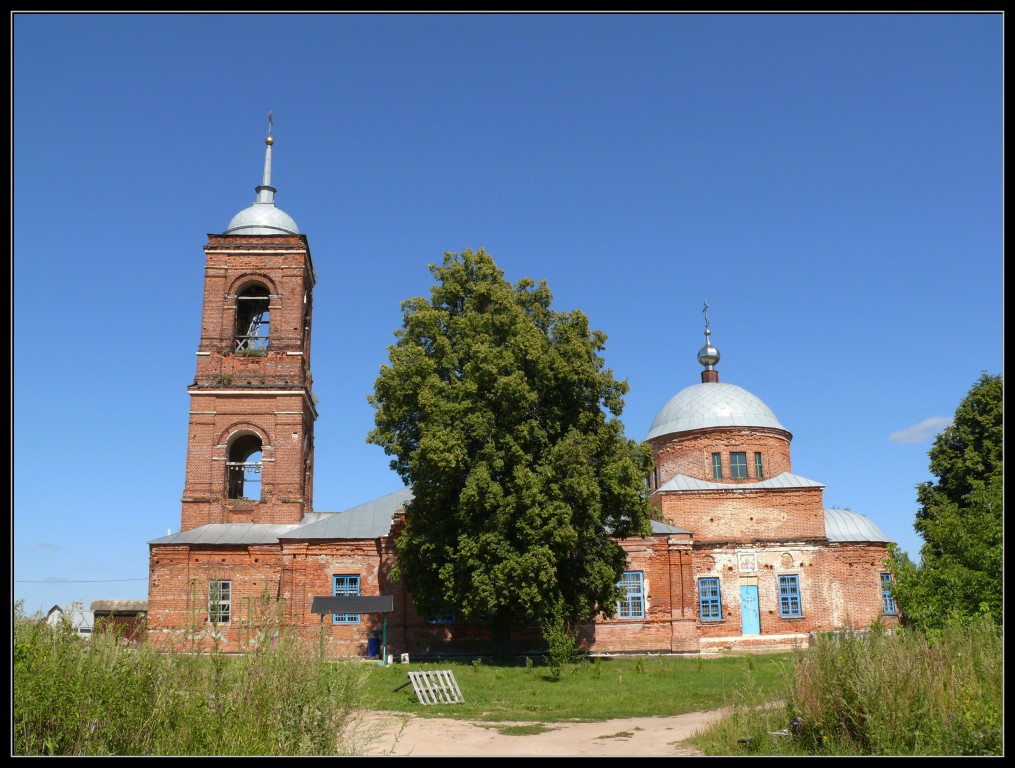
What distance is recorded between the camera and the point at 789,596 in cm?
2977

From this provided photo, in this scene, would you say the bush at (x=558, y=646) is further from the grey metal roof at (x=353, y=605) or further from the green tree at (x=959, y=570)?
the green tree at (x=959, y=570)

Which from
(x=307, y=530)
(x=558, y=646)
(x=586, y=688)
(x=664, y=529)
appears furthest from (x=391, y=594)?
(x=586, y=688)

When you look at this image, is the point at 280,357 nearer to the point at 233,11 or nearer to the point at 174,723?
the point at 174,723

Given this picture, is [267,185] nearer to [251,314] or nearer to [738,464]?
[251,314]

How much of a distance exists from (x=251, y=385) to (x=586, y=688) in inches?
656

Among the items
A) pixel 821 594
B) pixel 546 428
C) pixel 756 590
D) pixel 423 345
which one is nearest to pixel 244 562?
pixel 423 345

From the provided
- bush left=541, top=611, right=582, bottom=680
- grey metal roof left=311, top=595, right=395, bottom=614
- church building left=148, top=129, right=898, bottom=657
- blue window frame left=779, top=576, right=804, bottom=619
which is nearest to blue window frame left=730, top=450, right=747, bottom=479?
church building left=148, top=129, right=898, bottom=657

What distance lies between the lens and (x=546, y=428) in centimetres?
2303

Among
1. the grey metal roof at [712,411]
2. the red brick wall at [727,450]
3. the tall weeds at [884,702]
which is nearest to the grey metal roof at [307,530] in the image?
the red brick wall at [727,450]

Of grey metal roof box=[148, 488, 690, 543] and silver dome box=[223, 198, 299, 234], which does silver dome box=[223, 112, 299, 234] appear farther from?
grey metal roof box=[148, 488, 690, 543]

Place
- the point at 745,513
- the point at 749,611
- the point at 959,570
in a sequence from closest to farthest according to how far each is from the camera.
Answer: the point at 959,570
the point at 749,611
the point at 745,513

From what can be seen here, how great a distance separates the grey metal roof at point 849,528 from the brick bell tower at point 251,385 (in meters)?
19.8

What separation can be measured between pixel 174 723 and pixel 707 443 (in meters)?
28.5
